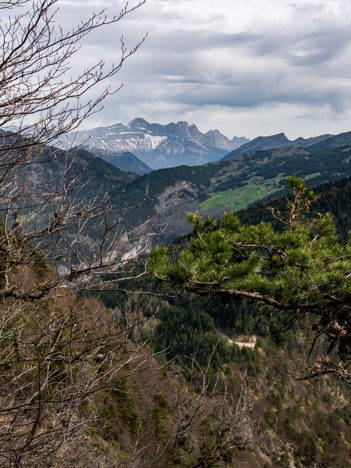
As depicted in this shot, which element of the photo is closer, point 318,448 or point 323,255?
point 323,255

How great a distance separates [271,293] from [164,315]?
3703 inches

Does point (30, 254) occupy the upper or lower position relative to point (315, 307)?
upper

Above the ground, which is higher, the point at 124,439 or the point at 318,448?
the point at 124,439

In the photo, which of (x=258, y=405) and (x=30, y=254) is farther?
(x=258, y=405)

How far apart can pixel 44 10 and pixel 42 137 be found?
1.46 m

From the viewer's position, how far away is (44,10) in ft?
13.0

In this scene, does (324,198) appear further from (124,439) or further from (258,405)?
(124,439)

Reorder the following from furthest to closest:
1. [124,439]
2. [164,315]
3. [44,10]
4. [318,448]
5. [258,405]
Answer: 1. [164,315]
2. [258,405]
3. [318,448]
4. [124,439]
5. [44,10]

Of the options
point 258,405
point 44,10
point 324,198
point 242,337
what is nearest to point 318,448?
point 258,405

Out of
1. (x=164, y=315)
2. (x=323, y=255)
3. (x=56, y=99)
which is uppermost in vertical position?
(x=56, y=99)

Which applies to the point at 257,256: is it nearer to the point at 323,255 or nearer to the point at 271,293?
the point at 271,293

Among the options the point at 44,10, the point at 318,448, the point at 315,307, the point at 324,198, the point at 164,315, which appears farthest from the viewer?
the point at 324,198

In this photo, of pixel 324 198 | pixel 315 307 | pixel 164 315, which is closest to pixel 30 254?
pixel 315 307

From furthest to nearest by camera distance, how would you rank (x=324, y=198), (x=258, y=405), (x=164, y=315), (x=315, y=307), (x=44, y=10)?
1. (x=324, y=198)
2. (x=164, y=315)
3. (x=258, y=405)
4. (x=315, y=307)
5. (x=44, y=10)
